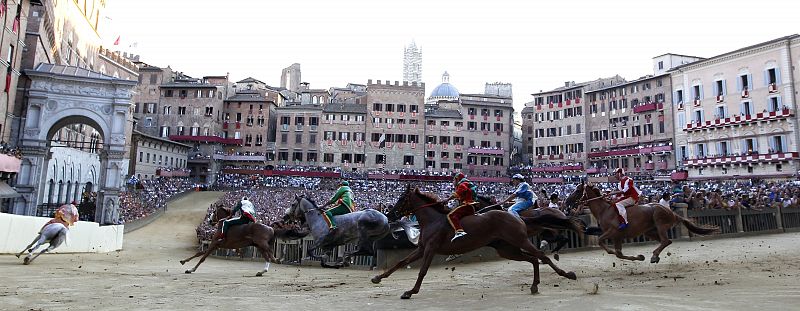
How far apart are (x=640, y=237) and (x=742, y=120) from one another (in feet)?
139

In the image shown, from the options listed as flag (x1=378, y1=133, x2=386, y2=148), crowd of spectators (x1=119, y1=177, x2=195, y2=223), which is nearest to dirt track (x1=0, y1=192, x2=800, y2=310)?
crowd of spectators (x1=119, y1=177, x2=195, y2=223)

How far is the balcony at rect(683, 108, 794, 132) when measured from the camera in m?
48.8

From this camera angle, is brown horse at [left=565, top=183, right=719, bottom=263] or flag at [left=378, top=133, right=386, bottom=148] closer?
brown horse at [left=565, top=183, right=719, bottom=263]

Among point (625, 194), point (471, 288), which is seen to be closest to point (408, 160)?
point (625, 194)

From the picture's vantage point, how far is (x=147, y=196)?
46188 mm

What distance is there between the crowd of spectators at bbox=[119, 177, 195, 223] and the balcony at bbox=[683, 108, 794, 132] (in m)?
58.3

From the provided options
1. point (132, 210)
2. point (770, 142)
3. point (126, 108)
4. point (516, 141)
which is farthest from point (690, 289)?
point (516, 141)

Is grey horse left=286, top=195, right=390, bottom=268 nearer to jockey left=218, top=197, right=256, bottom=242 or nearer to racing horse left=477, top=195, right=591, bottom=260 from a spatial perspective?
jockey left=218, top=197, right=256, bottom=242

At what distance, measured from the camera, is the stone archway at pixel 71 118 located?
1192 inches

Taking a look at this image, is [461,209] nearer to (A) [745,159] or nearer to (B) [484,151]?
(A) [745,159]

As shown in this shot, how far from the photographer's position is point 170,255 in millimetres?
24344

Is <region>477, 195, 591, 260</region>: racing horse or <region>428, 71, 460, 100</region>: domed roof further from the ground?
<region>428, 71, 460, 100</region>: domed roof

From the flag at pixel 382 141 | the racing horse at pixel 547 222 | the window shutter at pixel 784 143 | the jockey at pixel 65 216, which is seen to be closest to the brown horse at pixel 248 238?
the jockey at pixel 65 216

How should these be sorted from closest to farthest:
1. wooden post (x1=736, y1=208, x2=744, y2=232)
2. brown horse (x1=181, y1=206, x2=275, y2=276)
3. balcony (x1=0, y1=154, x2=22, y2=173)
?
1. brown horse (x1=181, y1=206, x2=275, y2=276)
2. wooden post (x1=736, y1=208, x2=744, y2=232)
3. balcony (x1=0, y1=154, x2=22, y2=173)
